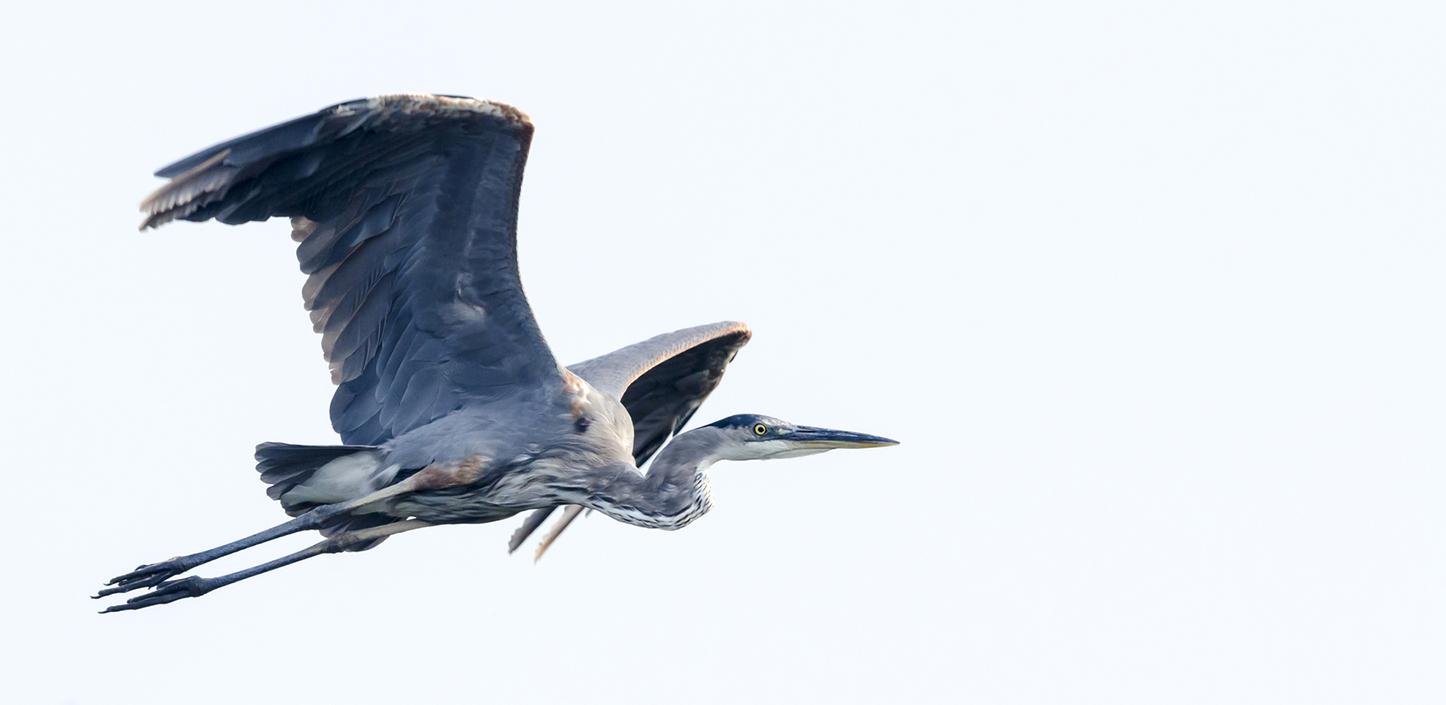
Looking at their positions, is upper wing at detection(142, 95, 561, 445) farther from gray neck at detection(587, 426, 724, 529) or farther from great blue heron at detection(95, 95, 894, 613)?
gray neck at detection(587, 426, 724, 529)

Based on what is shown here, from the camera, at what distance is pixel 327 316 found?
10.7 m

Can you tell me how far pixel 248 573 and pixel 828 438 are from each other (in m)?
3.56

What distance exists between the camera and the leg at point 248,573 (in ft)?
35.6

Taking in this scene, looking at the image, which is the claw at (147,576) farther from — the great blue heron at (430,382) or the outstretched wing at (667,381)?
the outstretched wing at (667,381)

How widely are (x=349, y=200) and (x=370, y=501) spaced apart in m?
1.71

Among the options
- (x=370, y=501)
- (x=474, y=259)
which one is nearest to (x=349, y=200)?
(x=474, y=259)

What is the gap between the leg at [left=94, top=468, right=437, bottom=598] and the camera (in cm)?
1073

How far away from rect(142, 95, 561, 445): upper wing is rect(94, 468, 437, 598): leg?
400 mm

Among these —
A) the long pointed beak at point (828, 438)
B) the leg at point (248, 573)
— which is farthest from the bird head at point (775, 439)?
the leg at point (248, 573)

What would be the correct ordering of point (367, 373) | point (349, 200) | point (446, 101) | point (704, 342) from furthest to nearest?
point (704, 342)
point (367, 373)
point (349, 200)
point (446, 101)

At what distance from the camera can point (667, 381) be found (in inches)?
521

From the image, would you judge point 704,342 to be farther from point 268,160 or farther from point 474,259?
point 268,160

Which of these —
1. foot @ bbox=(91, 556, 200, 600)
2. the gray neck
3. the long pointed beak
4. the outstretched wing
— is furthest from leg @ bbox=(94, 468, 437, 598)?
the long pointed beak

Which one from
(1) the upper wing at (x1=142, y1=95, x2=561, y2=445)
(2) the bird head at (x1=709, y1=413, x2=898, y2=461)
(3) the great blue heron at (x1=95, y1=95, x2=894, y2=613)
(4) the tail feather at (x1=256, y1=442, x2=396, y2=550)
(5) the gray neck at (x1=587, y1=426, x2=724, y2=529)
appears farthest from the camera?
(2) the bird head at (x1=709, y1=413, x2=898, y2=461)
